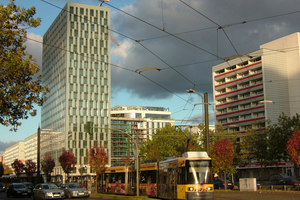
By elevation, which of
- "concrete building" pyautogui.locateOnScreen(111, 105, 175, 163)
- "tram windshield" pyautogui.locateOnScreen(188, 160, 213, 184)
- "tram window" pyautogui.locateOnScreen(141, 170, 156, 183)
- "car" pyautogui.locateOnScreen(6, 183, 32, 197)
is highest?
"concrete building" pyautogui.locateOnScreen(111, 105, 175, 163)

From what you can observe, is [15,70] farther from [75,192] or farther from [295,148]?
[295,148]

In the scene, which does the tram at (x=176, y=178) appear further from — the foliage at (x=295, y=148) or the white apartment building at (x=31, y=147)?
the white apartment building at (x=31, y=147)

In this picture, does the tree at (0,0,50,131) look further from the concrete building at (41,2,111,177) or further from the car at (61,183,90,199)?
the concrete building at (41,2,111,177)

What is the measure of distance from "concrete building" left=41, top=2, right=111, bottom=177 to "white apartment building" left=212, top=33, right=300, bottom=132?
36.2 m

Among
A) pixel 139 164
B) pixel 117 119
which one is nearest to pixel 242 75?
pixel 117 119

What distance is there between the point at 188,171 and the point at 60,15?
96.5 meters

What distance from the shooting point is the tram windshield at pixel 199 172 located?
2112 centimetres

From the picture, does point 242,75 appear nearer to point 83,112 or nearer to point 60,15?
point 83,112

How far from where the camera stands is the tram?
68.6 feet

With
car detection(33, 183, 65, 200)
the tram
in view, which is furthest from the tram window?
car detection(33, 183, 65, 200)

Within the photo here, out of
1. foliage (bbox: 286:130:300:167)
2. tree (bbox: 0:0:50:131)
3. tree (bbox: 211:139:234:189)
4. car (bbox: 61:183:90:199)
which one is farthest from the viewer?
tree (bbox: 211:139:234:189)

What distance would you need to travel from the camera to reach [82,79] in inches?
4023

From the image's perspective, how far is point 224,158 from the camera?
45094mm

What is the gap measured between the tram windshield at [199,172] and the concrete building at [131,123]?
4125 inches
